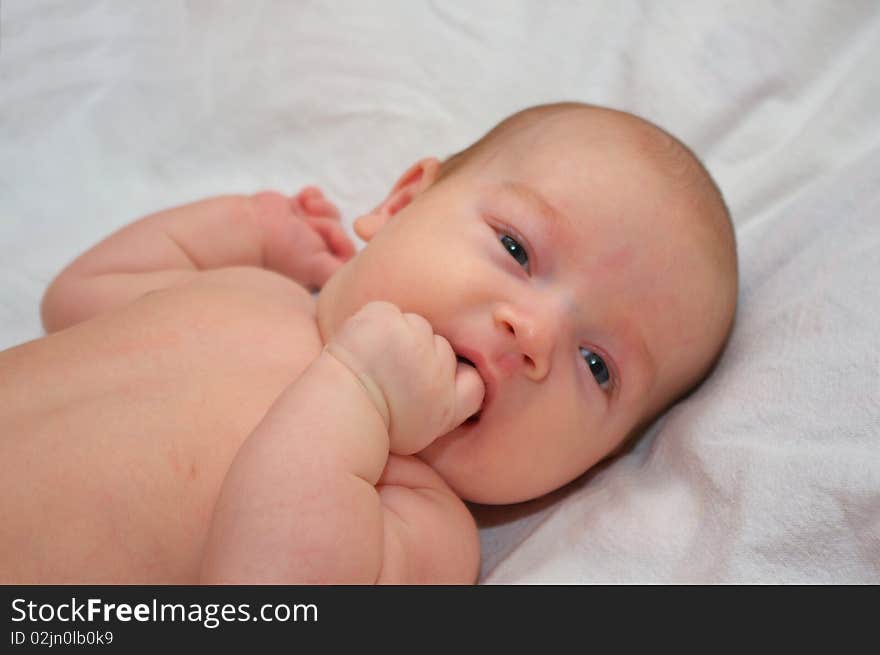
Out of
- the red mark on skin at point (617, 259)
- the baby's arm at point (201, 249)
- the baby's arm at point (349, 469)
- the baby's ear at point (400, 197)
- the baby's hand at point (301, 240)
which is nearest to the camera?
the baby's arm at point (349, 469)

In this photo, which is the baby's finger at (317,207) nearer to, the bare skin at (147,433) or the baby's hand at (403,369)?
the bare skin at (147,433)

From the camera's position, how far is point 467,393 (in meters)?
1.22

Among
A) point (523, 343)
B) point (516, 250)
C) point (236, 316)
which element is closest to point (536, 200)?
point (516, 250)

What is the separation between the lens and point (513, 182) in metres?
1.37

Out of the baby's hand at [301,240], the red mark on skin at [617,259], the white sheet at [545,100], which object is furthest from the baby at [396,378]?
the baby's hand at [301,240]

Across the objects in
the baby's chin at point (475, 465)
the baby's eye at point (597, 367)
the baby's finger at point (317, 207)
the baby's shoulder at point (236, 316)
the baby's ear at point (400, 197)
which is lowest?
the baby's chin at point (475, 465)

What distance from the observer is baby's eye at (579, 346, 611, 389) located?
1.36 meters

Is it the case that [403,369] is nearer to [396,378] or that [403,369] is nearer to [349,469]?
[396,378]

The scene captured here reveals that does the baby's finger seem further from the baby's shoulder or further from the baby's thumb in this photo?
the baby's thumb

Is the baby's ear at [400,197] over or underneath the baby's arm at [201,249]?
over

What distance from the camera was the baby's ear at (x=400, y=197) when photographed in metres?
1.51

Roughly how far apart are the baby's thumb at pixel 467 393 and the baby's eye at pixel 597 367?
185 millimetres

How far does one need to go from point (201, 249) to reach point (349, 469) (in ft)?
2.59

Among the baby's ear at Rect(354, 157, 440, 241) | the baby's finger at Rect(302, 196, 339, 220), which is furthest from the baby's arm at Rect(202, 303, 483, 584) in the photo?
the baby's finger at Rect(302, 196, 339, 220)
